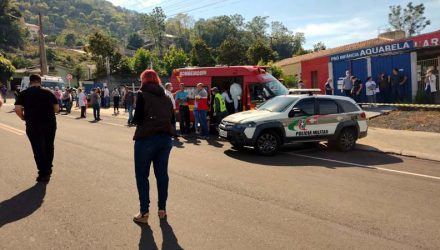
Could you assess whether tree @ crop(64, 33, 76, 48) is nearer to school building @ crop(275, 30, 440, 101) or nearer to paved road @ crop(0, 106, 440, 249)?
school building @ crop(275, 30, 440, 101)

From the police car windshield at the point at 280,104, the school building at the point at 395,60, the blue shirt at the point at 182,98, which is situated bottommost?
the police car windshield at the point at 280,104

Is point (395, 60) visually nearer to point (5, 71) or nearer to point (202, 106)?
point (202, 106)

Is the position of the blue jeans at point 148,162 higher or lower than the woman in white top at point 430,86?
lower

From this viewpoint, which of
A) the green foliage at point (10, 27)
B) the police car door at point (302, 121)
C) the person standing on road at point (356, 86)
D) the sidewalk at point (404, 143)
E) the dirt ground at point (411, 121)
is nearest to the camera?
the police car door at point (302, 121)

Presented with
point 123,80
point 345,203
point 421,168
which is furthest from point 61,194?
point 123,80

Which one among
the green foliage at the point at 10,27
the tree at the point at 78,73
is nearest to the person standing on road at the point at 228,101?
the tree at the point at 78,73

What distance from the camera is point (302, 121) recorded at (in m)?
12.0

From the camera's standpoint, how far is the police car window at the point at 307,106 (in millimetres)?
12117

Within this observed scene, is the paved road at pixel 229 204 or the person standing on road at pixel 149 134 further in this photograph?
the person standing on road at pixel 149 134

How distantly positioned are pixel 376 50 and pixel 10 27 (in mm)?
95961

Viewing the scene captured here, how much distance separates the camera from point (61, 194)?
271 inches

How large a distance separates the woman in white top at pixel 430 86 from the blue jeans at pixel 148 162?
16894 millimetres

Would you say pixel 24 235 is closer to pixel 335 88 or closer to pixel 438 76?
pixel 438 76

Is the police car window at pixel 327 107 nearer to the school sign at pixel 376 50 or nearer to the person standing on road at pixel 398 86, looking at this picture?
the person standing on road at pixel 398 86
